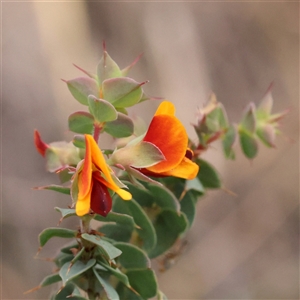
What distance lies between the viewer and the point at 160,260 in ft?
2.53

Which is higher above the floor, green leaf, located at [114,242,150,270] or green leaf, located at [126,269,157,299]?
green leaf, located at [114,242,150,270]

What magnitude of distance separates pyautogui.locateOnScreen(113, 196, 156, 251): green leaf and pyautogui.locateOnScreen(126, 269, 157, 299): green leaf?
0.06m

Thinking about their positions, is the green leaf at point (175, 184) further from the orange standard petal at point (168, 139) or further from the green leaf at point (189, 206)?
the orange standard petal at point (168, 139)

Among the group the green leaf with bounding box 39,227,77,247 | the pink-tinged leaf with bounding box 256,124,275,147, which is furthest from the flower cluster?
A: the pink-tinged leaf with bounding box 256,124,275,147

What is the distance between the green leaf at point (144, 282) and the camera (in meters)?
0.52

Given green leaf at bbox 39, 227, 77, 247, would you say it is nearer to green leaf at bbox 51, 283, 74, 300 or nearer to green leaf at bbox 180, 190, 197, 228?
green leaf at bbox 51, 283, 74, 300

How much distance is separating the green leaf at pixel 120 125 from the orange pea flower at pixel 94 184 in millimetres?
81

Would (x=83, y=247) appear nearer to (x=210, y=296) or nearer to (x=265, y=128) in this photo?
(x=265, y=128)

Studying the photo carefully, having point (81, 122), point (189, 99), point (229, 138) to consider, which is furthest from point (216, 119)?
point (189, 99)

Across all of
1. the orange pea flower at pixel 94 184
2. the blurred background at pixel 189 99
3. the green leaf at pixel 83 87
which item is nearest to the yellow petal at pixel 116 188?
the orange pea flower at pixel 94 184

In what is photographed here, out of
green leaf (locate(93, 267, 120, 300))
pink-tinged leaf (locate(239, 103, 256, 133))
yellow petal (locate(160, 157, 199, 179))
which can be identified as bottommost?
green leaf (locate(93, 267, 120, 300))

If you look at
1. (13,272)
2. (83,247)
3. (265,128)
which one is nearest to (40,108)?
(13,272)

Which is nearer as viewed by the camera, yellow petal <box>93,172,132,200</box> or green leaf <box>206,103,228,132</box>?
yellow petal <box>93,172,132,200</box>

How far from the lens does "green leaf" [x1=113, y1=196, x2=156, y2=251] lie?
537 mm
